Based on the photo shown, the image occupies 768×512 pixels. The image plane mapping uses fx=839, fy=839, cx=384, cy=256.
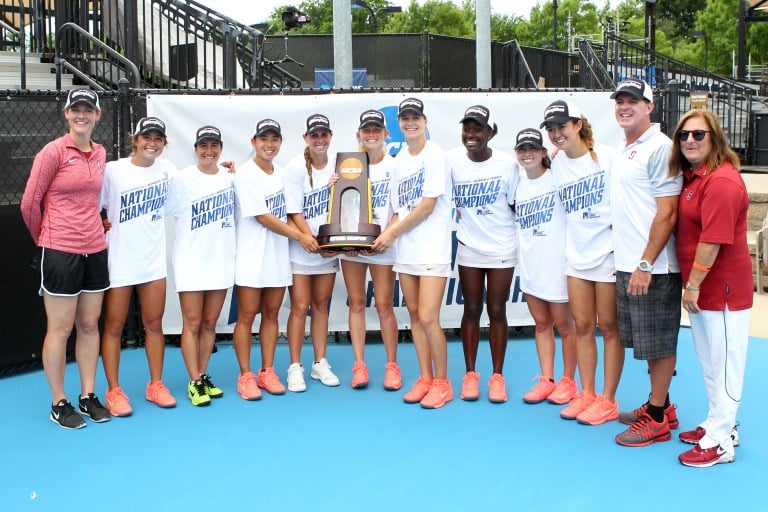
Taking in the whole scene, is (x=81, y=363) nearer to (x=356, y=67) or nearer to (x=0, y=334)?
(x=0, y=334)

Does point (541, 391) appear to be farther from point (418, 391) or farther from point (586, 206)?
point (586, 206)

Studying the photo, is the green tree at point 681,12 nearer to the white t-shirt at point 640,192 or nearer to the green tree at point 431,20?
the green tree at point 431,20

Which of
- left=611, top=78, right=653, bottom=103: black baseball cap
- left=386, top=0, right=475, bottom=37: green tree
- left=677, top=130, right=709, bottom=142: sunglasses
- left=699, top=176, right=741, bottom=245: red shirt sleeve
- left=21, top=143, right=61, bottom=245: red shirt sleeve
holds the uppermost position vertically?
left=386, top=0, right=475, bottom=37: green tree

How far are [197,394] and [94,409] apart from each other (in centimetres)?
64

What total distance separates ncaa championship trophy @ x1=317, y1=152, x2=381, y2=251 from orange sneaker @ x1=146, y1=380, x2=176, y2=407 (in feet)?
4.52

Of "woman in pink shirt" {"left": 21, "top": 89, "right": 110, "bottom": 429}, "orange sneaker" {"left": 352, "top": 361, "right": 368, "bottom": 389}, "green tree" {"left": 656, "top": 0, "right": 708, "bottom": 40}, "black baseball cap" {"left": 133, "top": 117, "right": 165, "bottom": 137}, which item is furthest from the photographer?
"green tree" {"left": 656, "top": 0, "right": 708, "bottom": 40}

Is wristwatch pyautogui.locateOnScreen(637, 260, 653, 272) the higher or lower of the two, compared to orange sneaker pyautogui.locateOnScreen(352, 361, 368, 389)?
higher

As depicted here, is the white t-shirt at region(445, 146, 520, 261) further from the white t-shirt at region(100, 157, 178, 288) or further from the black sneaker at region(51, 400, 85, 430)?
the black sneaker at region(51, 400, 85, 430)

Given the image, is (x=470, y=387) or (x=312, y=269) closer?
(x=470, y=387)

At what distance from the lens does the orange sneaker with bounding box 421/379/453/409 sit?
5328mm

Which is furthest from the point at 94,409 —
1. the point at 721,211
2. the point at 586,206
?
the point at 721,211

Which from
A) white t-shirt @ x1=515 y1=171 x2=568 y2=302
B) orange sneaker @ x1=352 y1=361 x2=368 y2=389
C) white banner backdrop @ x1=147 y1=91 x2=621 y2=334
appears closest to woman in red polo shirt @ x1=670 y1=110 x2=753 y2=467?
white t-shirt @ x1=515 y1=171 x2=568 y2=302

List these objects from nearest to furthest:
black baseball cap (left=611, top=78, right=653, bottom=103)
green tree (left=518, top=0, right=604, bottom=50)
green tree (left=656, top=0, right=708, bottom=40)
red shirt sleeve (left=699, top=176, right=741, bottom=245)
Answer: red shirt sleeve (left=699, top=176, right=741, bottom=245) → black baseball cap (left=611, top=78, right=653, bottom=103) → green tree (left=518, top=0, right=604, bottom=50) → green tree (left=656, top=0, right=708, bottom=40)

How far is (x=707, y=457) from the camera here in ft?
14.1
